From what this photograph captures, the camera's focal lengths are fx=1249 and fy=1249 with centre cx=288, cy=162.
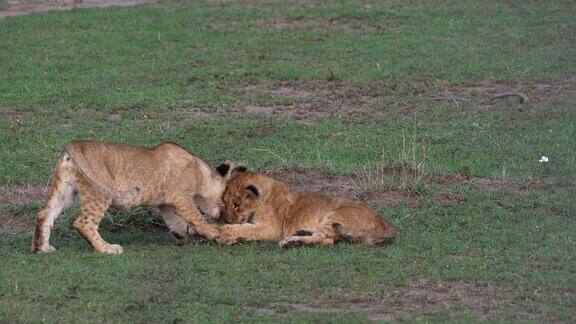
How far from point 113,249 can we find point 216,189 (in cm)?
97

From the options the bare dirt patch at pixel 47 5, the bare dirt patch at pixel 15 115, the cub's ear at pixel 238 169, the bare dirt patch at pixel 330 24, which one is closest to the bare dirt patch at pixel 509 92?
the bare dirt patch at pixel 330 24

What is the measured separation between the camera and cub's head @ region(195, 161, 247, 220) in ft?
28.9

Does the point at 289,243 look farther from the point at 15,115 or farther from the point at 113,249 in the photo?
the point at 15,115

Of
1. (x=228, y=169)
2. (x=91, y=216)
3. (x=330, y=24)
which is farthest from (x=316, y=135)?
(x=330, y=24)

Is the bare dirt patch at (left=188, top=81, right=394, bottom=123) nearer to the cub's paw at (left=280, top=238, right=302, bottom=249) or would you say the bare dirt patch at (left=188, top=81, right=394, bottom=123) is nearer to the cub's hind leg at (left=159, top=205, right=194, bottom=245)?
the cub's hind leg at (left=159, top=205, right=194, bottom=245)

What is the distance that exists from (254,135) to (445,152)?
6.07ft

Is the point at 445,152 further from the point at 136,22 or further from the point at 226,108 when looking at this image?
the point at 136,22

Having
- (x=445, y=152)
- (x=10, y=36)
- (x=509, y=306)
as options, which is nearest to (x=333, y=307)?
(x=509, y=306)

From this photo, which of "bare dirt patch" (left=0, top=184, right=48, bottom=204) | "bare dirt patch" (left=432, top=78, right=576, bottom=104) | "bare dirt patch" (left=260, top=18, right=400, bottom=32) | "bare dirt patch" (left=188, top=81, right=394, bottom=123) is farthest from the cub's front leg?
"bare dirt patch" (left=260, top=18, right=400, bottom=32)

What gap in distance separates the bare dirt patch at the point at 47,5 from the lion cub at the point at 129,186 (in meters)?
9.39

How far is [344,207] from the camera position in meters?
8.50

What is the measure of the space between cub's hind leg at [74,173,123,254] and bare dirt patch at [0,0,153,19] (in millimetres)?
9694

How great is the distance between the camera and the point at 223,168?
881 centimetres

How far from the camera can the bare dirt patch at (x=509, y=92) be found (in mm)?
12953
